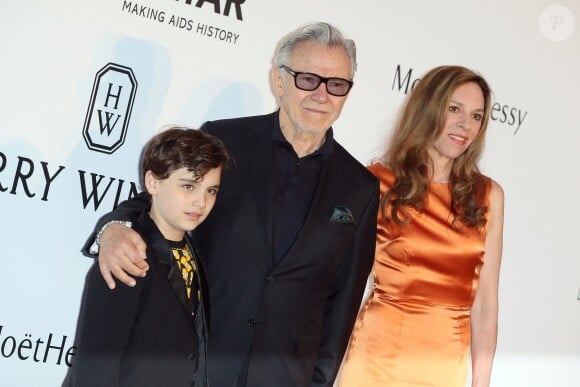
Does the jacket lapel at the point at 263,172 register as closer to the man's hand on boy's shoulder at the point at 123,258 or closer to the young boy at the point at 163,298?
the young boy at the point at 163,298

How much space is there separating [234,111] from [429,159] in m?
0.76

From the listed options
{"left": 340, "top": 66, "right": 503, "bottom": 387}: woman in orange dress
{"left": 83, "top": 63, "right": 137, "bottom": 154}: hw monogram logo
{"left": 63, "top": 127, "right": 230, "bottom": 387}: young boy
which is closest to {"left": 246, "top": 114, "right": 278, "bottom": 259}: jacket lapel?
{"left": 63, "top": 127, "right": 230, "bottom": 387}: young boy

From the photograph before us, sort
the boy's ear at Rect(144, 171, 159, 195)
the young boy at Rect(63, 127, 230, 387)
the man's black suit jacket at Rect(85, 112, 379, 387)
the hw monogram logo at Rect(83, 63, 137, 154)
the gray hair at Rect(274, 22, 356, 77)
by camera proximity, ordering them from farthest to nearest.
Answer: the hw monogram logo at Rect(83, 63, 137, 154)
the gray hair at Rect(274, 22, 356, 77)
the man's black suit jacket at Rect(85, 112, 379, 387)
the boy's ear at Rect(144, 171, 159, 195)
the young boy at Rect(63, 127, 230, 387)

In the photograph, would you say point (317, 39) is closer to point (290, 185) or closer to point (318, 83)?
point (318, 83)

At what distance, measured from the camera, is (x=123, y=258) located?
2.06 metres

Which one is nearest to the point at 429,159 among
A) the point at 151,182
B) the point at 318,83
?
the point at 318,83

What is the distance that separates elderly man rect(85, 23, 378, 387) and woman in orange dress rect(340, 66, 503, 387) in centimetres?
28

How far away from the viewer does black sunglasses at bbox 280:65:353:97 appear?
2439 millimetres

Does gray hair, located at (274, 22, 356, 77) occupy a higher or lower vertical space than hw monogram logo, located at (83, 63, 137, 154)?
higher

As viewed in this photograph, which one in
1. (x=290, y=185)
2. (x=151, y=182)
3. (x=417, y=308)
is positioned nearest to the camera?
(x=151, y=182)

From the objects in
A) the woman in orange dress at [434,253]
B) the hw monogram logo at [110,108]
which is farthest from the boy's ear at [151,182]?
the woman in orange dress at [434,253]

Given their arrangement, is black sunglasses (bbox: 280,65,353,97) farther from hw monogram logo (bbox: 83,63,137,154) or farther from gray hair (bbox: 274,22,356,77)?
hw monogram logo (bbox: 83,63,137,154)

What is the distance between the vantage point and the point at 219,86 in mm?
3115

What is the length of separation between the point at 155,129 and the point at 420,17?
1237 mm
